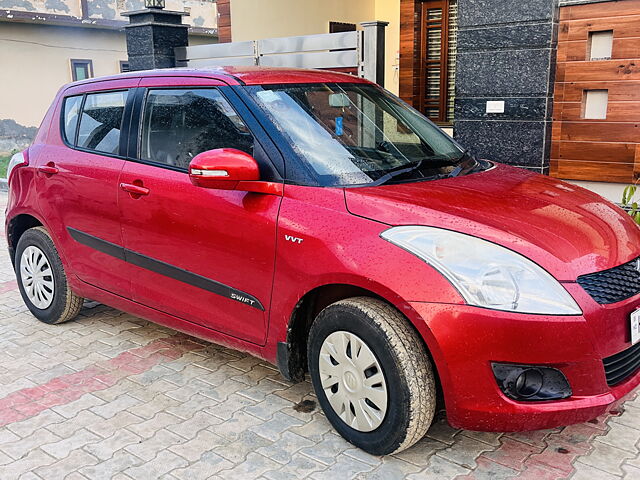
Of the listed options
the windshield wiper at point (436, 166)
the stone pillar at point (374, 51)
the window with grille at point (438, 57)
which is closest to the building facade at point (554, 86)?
the stone pillar at point (374, 51)

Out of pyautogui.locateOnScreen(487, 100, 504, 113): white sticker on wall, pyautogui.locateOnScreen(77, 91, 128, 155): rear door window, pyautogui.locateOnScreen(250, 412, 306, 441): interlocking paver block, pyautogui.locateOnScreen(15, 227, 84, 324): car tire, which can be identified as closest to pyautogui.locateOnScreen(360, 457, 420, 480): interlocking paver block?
pyautogui.locateOnScreen(250, 412, 306, 441): interlocking paver block

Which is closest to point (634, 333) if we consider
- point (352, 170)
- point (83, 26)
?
point (352, 170)

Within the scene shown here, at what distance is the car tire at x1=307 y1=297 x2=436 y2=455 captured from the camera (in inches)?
111

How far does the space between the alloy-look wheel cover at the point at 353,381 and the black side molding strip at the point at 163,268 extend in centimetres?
49

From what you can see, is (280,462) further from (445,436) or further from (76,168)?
(76,168)

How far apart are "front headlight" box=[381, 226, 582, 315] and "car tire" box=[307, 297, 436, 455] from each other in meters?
0.32

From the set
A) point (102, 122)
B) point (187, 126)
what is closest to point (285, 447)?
point (187, 126)

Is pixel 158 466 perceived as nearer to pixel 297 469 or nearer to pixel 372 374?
pixel 297 469

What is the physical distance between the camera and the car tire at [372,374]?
283 cm

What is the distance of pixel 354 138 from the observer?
3.61 metres

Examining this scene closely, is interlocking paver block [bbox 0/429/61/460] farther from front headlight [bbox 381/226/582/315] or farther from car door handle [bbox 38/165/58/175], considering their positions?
front headlight [bbox 381/226/582/315]

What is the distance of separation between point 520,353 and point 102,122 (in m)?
3.02

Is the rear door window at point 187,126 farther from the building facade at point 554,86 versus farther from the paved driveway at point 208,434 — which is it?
the building facade at point 554,86

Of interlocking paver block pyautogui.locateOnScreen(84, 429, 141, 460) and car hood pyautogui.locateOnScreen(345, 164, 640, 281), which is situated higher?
car hood pyautogui.locateOnScreen(345, 164, 640, 281)
